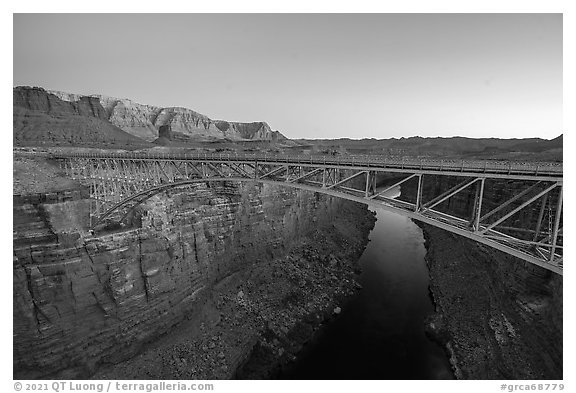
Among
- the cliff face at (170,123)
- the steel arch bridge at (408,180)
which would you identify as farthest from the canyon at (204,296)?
the cliff face at (170,123)

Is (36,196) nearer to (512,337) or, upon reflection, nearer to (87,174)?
(87,174)

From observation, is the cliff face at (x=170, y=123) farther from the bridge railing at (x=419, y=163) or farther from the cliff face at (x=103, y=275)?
the bridge railing at (x=419, y=163)

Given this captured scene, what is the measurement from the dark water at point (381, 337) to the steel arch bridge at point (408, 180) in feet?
32.7

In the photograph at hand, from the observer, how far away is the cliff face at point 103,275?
17.5 m

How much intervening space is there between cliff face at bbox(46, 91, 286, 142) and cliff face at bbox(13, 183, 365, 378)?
6450 centimetres

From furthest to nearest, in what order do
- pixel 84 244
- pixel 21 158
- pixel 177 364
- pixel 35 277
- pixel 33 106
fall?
pixel 33 106
pixel 21 158
pixel 177 364
pixel 84 244
pixel 35 277

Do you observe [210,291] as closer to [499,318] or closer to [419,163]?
[419,163]

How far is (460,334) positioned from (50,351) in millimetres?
26253

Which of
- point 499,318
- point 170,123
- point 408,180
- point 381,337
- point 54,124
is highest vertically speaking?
point 170,123

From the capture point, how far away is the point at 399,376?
21344 millimetres

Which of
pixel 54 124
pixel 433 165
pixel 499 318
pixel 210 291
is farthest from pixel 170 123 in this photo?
pixel 499 318

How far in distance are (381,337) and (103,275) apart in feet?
69.2

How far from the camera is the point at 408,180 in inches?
865

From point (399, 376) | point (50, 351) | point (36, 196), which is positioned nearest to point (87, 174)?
point (36, 196)
